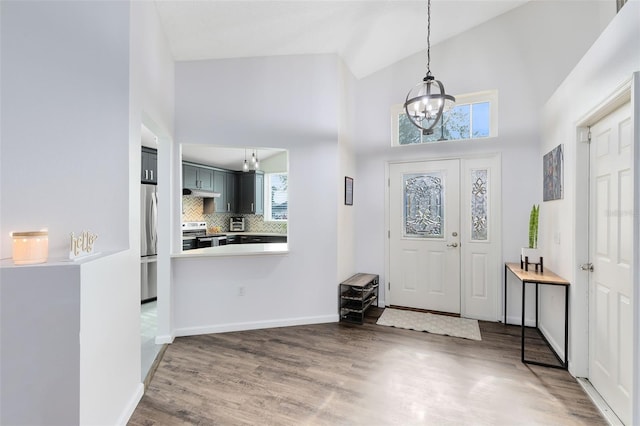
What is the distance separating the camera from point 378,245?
14.5ft

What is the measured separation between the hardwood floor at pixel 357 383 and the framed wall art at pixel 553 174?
58.8 inches

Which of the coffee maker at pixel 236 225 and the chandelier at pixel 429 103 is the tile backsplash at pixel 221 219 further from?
the chandelier at pixel 429 103

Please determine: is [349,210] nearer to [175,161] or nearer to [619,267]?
[175,161]

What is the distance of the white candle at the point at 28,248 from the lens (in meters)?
1.53

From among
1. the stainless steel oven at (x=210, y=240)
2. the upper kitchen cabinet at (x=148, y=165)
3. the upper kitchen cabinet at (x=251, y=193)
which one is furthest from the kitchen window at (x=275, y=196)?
the upper kitchen cabinet at (x=148, y=165)

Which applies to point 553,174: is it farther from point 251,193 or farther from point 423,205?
point 251,193

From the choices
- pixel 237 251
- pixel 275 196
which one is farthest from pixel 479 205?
pixel 275 196

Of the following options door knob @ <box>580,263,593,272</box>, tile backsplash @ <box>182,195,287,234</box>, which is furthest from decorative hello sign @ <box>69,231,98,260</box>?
tile backsplash @ <box>182,195,287,234</box>

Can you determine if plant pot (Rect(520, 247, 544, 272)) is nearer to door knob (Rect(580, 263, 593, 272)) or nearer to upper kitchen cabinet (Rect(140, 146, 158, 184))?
door knob (Rect(580, 263, 593, 272))

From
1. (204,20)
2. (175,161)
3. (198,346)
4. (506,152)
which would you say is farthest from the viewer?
(506,152)

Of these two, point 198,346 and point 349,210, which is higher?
point 349,210

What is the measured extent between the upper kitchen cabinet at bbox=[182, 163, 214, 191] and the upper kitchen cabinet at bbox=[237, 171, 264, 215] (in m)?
0.76

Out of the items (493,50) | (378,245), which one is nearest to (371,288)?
(378,245)

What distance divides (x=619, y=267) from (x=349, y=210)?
279 cm
